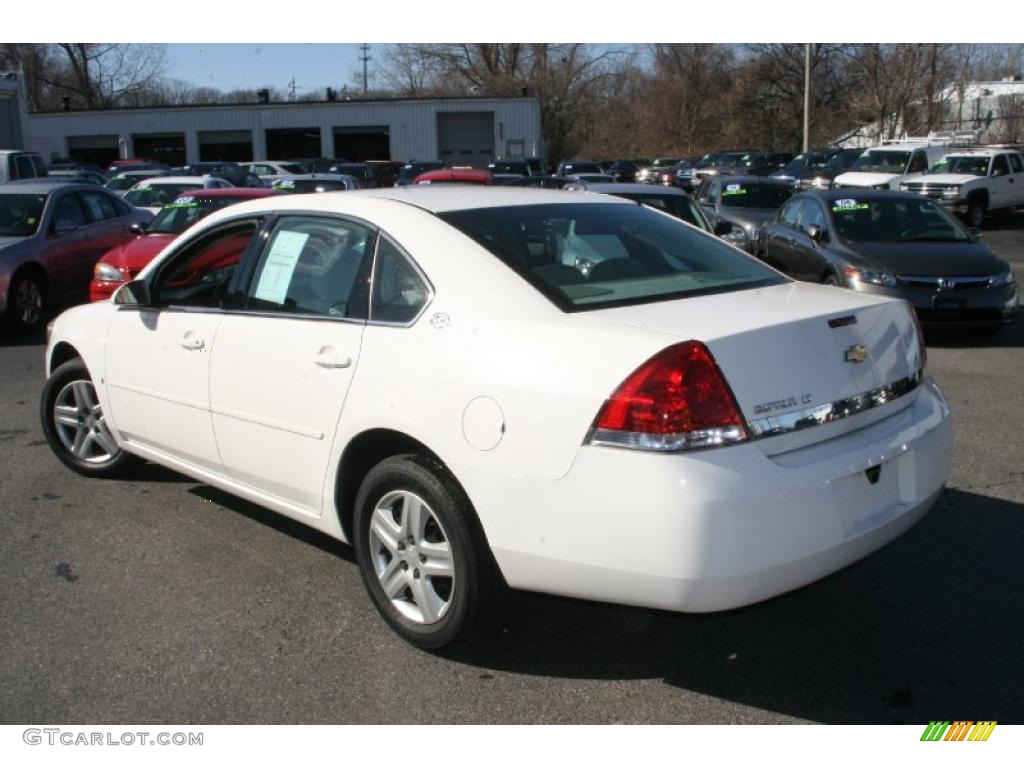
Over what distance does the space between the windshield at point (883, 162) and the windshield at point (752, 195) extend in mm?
10091

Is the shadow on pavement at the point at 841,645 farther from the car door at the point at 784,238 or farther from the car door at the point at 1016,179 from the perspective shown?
the car door at the point at 1016,179

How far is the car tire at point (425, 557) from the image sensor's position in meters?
3.31

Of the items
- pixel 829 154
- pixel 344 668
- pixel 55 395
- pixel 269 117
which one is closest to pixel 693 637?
pixel 344 668

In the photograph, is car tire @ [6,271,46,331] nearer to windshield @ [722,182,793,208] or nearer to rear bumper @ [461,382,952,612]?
rear bumper @ [461,382,952,612]

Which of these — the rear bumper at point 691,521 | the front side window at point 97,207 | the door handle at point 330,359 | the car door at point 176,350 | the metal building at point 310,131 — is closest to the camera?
the rear bumper at point 691,521

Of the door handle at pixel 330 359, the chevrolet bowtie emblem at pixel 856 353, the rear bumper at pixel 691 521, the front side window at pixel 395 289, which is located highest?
the front side window at pixel 395 289

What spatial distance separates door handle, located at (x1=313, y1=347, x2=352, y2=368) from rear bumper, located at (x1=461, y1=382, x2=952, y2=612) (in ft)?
2.50

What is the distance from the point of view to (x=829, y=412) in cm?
317

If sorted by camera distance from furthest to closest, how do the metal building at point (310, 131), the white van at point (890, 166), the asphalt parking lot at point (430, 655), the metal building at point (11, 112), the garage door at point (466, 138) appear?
the garage door at point (466, 138)
the metal building at point (310, 131)
the metal building at point (11, 112)
the white van at point (890, 166)
the asphalt parking lot at point (430, 655)

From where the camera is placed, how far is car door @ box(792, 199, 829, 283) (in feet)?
34.3

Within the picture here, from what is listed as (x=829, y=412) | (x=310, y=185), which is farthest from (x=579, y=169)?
(x=829, y=412)

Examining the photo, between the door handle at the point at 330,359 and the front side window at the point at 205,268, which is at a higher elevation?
the front side window at the point at 205,268

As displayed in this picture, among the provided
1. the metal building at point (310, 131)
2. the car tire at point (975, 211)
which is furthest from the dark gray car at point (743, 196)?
the metal building at point (310, 131)
